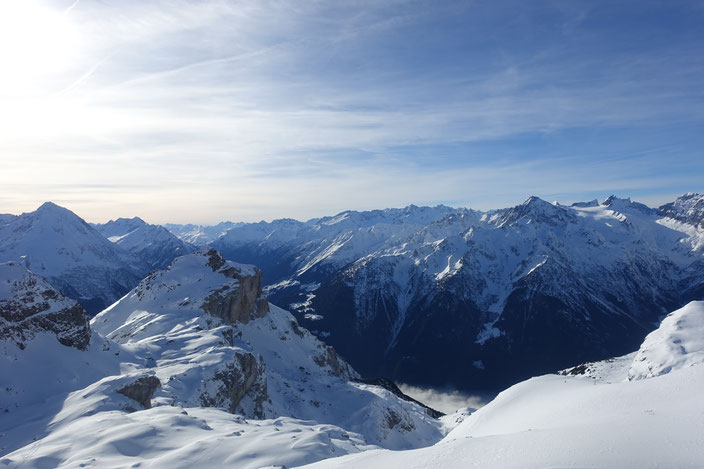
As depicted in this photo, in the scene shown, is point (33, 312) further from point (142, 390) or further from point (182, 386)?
point (142, 390)

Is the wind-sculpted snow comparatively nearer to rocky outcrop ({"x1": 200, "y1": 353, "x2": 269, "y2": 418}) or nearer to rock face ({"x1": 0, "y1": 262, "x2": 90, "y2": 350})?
rocky outcrop ({"x1": 200, "y1": 353, "x2": 269, "y2": 418})

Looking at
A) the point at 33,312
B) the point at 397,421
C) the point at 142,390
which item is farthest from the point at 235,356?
the point at 397,421

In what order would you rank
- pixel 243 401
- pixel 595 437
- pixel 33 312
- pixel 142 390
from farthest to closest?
pixel 243 401 < pixel 33 312 < pixel 142 390 < pixel 595 437

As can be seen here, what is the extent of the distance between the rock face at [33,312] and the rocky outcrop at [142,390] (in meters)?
21.4

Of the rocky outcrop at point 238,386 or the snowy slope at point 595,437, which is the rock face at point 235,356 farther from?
the snowy slope at point 595,437

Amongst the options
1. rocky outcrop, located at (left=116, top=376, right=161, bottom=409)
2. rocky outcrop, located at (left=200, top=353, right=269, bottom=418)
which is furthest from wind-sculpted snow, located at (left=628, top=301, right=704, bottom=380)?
rocky outcrop, located at (left=116, top=376, right=161, bottom=409)

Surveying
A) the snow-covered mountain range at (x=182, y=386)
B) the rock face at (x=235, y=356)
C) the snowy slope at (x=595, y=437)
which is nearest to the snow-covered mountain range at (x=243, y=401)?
the snowy slope at (x=595, y=437)

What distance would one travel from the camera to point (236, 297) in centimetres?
12106

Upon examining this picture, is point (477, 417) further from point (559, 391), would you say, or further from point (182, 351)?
point (182, 351)

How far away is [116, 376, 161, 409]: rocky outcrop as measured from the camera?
52.7m

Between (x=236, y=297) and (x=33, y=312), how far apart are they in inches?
2249

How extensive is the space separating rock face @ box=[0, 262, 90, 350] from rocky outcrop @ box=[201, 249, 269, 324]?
39.4 meters

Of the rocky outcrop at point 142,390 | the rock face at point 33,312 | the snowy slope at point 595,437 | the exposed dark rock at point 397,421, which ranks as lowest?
the exposed dark rock at point 397,421

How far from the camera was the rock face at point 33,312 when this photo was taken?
2491 inches
